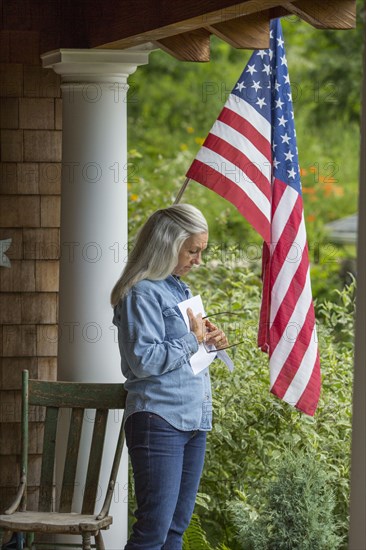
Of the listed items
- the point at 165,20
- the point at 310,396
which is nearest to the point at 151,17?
the point at 165,20

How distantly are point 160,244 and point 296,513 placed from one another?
1.37 meters

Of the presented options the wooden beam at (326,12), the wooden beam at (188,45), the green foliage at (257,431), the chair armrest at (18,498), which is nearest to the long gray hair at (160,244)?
the wooden beam at (188,45)

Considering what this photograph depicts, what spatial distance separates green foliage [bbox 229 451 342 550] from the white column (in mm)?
615

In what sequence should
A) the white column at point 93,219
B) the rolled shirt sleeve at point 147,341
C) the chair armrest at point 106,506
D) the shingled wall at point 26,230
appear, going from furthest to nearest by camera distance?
the shingled wall at point 26,230, the white column at point 93,219, the chair armrest at point 106,506, the rolled shirt sleeve at point 147,341

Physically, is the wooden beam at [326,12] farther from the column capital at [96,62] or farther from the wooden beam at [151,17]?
the column capital at [96,62]

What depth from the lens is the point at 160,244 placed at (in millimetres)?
3459

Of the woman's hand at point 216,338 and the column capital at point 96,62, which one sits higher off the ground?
the column capital at point 96,62

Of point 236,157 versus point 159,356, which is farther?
point 236,157

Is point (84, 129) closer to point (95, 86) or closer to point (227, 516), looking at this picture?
point (95, 86)

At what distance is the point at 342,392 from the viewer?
184 inches

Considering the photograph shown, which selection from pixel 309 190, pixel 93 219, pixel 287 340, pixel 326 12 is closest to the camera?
pixel 326 12

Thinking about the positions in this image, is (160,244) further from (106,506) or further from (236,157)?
(106,506)

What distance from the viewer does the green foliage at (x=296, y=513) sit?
4012 mm

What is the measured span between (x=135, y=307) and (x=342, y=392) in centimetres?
165
